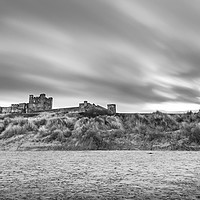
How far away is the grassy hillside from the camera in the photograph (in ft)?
48.0

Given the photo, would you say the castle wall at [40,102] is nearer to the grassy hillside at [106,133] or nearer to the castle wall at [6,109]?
the castle wall at [6,109]

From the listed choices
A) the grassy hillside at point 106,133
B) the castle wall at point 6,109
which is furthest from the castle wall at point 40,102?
the grassy hillside at point 106,133

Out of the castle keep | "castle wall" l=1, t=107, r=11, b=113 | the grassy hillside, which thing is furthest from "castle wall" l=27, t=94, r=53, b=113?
the grassy hillside

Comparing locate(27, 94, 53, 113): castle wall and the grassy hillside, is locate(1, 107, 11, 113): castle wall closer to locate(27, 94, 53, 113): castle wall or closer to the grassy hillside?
locate(27, 94, 53, 113): castle wall

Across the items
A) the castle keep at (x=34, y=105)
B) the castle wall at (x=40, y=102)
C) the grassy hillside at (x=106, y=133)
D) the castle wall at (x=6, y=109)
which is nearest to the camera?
the grassy hillside at (x=106, y=133)

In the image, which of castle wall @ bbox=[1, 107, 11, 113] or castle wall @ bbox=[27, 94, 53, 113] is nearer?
castle wall @ bbox=[1, 107, 11, 113]

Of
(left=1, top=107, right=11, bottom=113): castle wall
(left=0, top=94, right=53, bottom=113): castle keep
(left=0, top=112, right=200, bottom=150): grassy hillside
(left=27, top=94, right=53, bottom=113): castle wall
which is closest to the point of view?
(left=0, top=112, right=200, bottom=150): grassy hillside

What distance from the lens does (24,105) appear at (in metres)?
58.2

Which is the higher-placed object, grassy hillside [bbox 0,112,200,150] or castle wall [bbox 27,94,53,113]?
castle wall [bbox 27,94,53,113]

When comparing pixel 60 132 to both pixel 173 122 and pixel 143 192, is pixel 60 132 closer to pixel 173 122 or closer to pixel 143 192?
pixel 173 122

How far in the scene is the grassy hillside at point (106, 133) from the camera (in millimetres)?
14633

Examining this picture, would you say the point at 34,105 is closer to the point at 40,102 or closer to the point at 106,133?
the point at 40,102

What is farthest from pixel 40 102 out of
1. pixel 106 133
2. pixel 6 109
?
pixel 106 133

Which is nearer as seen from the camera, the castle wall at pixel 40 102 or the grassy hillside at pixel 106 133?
the grassy hillside at pixel 106 133
